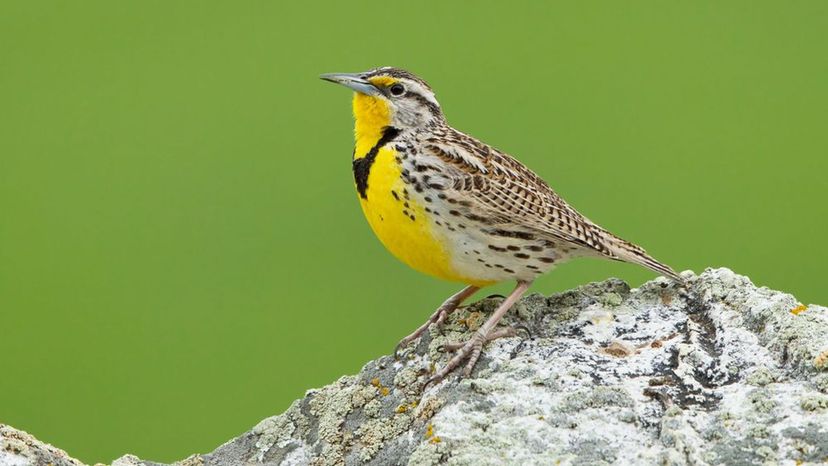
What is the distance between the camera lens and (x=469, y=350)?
127 inches

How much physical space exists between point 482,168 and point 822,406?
1448 millimetres

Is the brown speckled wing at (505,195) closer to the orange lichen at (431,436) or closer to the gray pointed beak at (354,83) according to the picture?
the gray pointed beak at (354,83)

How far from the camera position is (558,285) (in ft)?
22.8

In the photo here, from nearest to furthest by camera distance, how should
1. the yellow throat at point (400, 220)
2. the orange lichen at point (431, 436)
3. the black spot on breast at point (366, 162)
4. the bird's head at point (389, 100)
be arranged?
the orange lichen at point (431, 436), the yellow throat at point (400, 220), the black spot on breast at point (366, 162), the bird's head at point (389, 100)

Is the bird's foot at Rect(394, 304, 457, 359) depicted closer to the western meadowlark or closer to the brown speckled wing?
the western meadowlark

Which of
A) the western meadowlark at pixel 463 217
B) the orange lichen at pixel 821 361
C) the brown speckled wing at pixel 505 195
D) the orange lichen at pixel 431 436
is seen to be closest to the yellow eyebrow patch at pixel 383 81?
the western meadowlark at pixel 463 217

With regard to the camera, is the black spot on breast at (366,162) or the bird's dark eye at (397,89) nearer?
the black spot on breast at (366,162)

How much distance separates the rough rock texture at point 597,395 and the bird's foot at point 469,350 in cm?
2

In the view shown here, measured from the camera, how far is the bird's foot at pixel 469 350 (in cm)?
319

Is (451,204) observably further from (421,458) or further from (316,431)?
(421,458)

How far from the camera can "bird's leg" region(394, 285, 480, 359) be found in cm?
356

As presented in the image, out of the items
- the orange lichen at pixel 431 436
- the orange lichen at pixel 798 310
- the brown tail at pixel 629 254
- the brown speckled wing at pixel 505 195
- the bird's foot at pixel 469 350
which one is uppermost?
the brown speckled wing at pixel 505 195

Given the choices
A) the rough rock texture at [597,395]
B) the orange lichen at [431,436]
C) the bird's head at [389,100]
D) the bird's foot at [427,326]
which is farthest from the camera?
the bird's head at [389,100]

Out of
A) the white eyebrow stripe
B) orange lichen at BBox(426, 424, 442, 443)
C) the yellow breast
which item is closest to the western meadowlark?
the yellow breast
